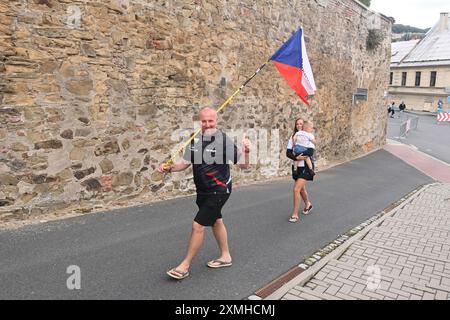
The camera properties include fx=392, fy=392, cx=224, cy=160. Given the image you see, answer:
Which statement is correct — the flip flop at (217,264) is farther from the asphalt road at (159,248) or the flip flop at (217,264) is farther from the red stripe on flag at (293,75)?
the red stripe on flag at (293,75)

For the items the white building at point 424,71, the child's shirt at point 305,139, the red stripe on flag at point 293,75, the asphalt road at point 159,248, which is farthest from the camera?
the white building at point 424,71

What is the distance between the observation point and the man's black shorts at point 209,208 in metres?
4.21

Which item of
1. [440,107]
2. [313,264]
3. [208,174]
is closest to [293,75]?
[208,174]

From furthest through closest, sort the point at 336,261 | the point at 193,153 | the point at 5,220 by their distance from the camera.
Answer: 1. the point at 5,220
2. the point at 336,261
3. the point at 193,153

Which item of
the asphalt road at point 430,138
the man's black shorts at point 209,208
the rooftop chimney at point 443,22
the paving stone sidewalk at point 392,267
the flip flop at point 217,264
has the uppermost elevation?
the rooftop chimney at point 443,22

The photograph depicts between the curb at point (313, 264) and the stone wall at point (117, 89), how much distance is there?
3293 millimetres

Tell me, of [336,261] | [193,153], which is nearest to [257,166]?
[336,261]

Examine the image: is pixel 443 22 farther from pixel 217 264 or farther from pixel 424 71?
pixel 217 264

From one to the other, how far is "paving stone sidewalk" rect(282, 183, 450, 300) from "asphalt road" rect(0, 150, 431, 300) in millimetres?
473

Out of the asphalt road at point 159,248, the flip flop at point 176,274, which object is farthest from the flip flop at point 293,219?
the flip flop at point 176,274

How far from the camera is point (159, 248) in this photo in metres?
5.05
